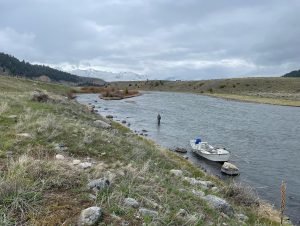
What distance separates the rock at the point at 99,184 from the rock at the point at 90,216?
1255 millimetres

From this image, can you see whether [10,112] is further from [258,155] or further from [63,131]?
[258,155]

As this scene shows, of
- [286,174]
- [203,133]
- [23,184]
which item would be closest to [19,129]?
[23,184]

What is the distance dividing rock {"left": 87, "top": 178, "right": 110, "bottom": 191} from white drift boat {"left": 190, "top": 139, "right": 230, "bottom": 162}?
23816 mm

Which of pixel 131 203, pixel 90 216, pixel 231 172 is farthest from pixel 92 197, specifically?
pixel 231 172

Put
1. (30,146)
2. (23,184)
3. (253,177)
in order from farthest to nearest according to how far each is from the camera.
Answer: (253,177), (30,146), (23,184)

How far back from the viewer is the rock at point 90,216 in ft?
20.6

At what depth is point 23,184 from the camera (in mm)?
7188

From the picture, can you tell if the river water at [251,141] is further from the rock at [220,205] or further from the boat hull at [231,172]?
the rock at [220,205]

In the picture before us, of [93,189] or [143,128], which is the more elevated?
[93,189]

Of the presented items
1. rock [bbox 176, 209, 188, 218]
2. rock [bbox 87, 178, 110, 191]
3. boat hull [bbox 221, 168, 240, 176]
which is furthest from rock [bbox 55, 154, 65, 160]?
boat hull [bbox 221, 168, 240, 176]

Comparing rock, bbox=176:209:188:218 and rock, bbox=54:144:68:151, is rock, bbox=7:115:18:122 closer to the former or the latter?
rock, bbox=54:144:68:151

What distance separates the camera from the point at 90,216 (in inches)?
252

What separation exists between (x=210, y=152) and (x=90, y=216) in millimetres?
26506

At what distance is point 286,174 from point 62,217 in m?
23.9
